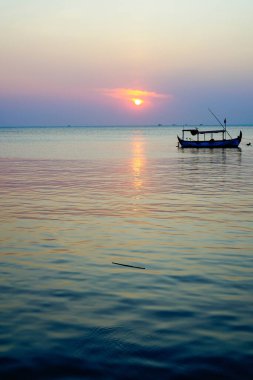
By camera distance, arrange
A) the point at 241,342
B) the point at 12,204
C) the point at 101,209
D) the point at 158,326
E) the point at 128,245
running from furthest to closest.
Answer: the point at 12,204
the point at 101,209
the point at 128,245
the point at 158,326
the point at 241,342

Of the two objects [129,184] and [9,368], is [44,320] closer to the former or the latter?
[9,368]

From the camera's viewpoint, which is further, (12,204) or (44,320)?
(12,204)

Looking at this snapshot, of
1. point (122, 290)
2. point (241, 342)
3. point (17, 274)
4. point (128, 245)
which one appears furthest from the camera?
→ point (128, 245)

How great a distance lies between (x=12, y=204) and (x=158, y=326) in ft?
53.3

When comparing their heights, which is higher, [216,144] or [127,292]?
[216,144]

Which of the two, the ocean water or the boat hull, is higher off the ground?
the boat hull

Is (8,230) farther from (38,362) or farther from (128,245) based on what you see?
(38,362)

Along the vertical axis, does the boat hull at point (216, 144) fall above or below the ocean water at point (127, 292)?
above

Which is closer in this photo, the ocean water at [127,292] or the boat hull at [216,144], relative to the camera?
the ocean water at [127,292]

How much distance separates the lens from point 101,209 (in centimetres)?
2131

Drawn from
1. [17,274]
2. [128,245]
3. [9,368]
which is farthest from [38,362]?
[128,245]

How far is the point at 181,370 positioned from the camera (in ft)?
21.9

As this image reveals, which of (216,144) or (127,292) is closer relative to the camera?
(127,292)

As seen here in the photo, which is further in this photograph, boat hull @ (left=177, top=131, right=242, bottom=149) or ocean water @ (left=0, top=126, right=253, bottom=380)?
boat hull @ (left=177, top=131, right=242, bottom=149)
